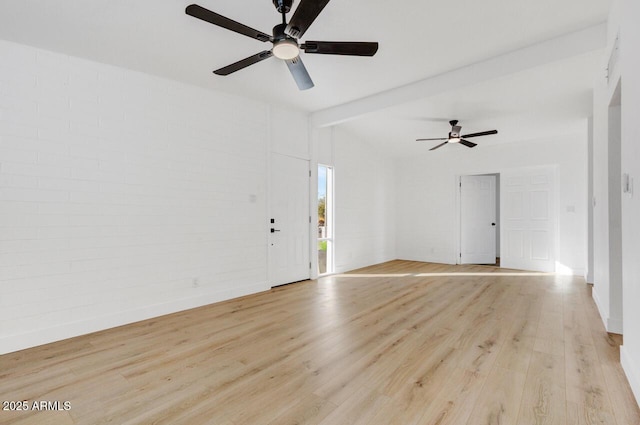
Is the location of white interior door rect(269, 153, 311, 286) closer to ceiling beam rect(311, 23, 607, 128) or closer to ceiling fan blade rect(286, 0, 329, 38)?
ceiling beam rect(311, 23, 607, 128)

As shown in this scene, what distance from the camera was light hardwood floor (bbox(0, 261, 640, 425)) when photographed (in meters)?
1.83

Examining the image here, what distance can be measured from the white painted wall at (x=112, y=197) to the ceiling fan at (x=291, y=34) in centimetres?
154

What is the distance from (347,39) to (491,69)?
170cm

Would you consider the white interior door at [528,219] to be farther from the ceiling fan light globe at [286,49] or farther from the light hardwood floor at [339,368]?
the ceiling fan light globe at [286,49]

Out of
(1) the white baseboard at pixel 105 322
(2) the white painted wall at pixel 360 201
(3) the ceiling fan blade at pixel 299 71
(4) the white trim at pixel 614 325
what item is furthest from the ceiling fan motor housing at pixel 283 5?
(4) the white trim at pixel 614 325

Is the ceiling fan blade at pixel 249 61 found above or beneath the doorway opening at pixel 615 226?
above

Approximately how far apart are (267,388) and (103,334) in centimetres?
211

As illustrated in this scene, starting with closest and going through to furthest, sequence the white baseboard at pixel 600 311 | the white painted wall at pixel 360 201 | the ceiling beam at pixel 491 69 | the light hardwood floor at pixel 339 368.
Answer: the light hardwood floor at pixel 339 368, the ceiling beam at pixel 491 69, the white baseboard at pixel 600 311, the white painted wall at pixel 360 201

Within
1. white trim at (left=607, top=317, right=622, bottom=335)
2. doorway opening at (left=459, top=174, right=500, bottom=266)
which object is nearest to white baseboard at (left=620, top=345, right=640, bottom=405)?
white trim at (left=607, top=317, right=622, bottom=335)

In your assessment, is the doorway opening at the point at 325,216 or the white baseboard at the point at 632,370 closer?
the white baseboard at the point at 632,370

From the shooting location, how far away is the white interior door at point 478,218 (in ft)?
24.8

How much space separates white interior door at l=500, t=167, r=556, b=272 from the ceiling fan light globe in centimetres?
619

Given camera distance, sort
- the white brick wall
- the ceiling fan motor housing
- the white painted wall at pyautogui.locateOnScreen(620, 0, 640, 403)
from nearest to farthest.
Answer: the white painted wall at pyautogui.locateOnScreen(620, 0, 640, 403) < the ceiling fan motor housing < the white brick wall

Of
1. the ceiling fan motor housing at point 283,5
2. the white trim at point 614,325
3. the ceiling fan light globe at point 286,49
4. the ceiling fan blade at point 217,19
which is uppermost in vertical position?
the ceiling fan motor housing at point 283,5
